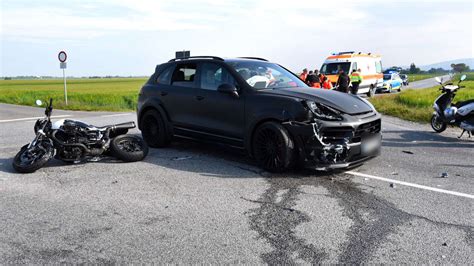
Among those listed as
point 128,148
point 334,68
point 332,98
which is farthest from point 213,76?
point 334,68

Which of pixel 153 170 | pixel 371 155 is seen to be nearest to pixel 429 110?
pixel 371 155

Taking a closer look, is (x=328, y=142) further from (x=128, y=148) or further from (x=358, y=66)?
(x=358, y=66)

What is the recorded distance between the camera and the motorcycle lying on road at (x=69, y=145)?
20.8ft

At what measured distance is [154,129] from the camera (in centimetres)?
817

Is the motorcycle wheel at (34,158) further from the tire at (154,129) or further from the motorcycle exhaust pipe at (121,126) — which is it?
the tire at (154,129)

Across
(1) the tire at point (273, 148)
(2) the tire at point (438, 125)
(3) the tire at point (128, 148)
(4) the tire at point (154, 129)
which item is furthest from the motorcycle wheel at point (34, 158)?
(2) the tire at point (438, 125)

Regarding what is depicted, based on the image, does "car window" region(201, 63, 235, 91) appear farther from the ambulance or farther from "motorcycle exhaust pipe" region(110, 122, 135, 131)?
the ambulance

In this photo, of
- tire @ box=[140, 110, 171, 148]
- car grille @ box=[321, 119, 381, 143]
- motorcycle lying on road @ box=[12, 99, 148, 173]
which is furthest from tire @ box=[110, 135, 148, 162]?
car grille @ box=[321, 119, 381, 143]

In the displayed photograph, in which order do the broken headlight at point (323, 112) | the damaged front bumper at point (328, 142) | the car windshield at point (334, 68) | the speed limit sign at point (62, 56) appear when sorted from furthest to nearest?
the car windshield at point (334, 68) → the speed limit sign at point (62, 56) → the broken headlight at point (323, 112) → the damaged front bumper at point (328, 142)

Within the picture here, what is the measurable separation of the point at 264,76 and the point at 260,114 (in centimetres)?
95

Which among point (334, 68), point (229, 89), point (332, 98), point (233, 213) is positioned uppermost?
point (334, 68)

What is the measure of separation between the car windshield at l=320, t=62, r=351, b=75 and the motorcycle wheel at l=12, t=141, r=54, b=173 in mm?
19302

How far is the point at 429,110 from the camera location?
47.6 feet

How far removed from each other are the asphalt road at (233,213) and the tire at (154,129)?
2.77 feet
